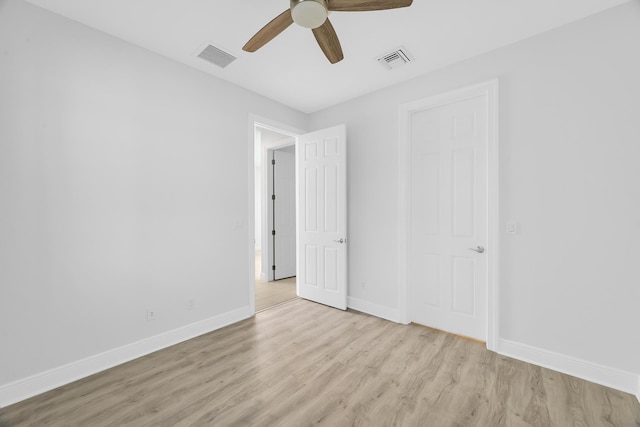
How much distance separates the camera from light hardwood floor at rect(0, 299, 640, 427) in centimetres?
166

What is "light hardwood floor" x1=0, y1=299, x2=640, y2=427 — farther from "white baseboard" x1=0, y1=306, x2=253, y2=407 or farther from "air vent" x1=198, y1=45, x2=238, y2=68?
"air vent" x1=198, y1=45, x2=238, y2=68

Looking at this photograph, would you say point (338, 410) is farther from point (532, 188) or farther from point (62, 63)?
point (62, 63)

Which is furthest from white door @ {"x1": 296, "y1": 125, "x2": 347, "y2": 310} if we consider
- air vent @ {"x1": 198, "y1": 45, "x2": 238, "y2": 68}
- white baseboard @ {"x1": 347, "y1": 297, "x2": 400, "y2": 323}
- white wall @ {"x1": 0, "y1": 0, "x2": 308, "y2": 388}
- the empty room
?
air vent @ {"x1": 198, "y1": 45, "x2": 238, "y2": 68}

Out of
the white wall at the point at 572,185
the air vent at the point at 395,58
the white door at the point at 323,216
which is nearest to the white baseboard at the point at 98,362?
the white door at the point at 323,216

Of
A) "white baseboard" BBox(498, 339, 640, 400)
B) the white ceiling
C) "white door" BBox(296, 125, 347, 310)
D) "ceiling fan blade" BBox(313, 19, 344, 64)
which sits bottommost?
"white baseboard" BBox(498, 339, 640, 400)

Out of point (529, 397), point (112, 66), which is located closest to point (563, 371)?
point (529, 397)

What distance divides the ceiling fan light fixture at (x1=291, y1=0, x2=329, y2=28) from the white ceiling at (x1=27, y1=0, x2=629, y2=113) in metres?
0.52

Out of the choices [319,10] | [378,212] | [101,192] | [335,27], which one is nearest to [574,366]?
[378,212]

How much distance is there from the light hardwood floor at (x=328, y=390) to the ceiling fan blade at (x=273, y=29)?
2482mm

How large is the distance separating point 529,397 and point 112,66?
4142 millimetres

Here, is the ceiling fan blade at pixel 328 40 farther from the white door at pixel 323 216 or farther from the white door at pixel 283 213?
the white door at pixel 283 213

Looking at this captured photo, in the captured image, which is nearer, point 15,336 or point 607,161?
point 15,336

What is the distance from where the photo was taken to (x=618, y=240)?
194 centimetres

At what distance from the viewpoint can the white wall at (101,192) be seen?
184 cm
